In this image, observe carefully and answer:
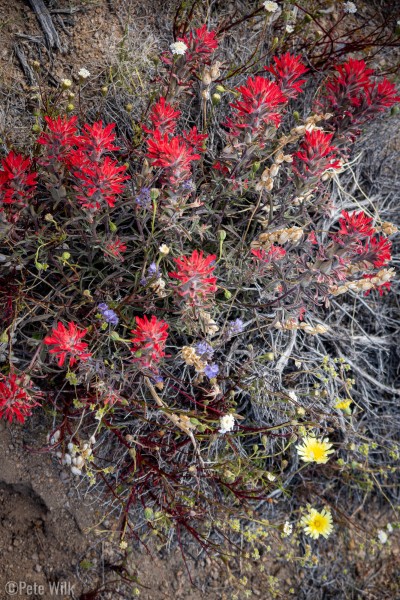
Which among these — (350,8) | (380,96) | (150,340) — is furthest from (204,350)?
(350,8)

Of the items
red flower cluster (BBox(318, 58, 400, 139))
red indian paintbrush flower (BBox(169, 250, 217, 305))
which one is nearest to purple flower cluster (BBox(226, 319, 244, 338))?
red indian paintbrush flower (BBox(169, 250, 217, 305))

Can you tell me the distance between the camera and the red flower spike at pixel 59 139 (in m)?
1.64

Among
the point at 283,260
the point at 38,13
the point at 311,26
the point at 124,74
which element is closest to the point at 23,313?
the point at 283,260

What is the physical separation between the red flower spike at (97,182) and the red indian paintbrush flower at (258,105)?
0.43m

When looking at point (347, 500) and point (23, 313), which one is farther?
point (347, 500)

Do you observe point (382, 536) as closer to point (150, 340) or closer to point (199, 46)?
point (150, 340)

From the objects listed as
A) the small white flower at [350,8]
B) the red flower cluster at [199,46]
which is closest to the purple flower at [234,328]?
the red flower cluster at [199,46]

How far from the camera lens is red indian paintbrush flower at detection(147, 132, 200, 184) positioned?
1539mm

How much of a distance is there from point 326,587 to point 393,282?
151cm

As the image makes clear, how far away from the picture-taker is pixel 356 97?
71.7 inches

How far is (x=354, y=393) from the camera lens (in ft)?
8.41

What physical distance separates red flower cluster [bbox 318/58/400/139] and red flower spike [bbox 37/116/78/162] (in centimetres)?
91

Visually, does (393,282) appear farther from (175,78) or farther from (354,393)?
(175,78)

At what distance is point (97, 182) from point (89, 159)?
0.28ft
